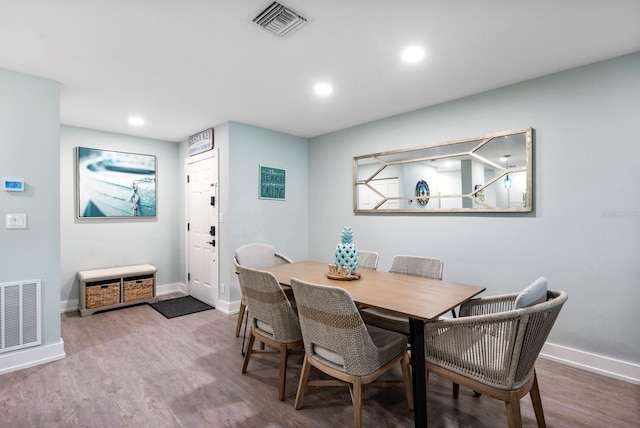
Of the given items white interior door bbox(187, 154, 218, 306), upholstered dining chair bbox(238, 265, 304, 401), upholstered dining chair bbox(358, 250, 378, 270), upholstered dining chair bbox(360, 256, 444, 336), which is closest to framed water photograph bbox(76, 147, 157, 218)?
white interior door bbox(187, 154, 218, 306)

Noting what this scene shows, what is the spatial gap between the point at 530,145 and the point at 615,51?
809mm

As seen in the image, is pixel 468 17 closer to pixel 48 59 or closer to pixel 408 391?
pixel 408 391

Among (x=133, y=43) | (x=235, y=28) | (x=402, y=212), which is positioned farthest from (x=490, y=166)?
(x=133, y=43)

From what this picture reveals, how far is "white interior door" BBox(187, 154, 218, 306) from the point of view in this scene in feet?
13.8

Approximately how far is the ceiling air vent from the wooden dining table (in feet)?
5.66

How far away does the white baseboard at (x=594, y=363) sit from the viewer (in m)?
2.33

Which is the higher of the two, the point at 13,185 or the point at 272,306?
the point at 13,185

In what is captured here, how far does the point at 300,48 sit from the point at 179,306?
3.59 m

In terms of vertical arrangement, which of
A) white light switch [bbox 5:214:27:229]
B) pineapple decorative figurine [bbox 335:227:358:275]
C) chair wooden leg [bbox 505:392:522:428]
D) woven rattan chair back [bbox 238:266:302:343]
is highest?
white light switch [bbox 5:214:27:229]

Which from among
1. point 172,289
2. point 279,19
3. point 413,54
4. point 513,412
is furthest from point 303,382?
point 172,289

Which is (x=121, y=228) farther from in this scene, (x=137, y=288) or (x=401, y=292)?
(x=401, y=292)

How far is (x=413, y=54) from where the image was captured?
2.33m

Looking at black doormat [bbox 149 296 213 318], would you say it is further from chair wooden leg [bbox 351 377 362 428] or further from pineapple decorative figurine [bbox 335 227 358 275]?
chair wooden leg [bbox 351 377 362 428]

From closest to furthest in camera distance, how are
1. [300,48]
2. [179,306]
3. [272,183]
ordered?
[300,48] < [179,306] < [272,183]
